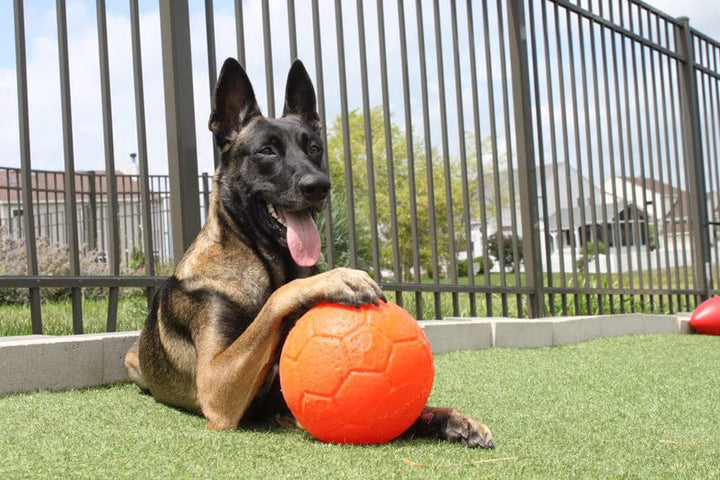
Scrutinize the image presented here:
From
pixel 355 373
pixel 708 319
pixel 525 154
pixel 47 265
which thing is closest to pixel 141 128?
pixel 355 373

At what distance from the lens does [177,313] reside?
2975mm

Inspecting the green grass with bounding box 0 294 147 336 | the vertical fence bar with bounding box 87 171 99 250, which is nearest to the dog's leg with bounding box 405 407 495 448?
the green grass with bounding box 0 294 147 336

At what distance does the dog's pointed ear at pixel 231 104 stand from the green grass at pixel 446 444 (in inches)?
49.8

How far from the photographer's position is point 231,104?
3.12 m

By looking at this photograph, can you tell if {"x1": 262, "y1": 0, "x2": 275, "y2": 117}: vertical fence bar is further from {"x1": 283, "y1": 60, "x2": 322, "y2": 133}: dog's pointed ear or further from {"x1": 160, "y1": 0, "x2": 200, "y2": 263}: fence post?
{"x1": 283, "y1": 60, "x2": 322, "y2": 133}: dog's pointed ear

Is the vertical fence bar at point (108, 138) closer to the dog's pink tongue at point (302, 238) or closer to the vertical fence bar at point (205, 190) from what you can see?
the dog's pink tongue at point (302, 238)

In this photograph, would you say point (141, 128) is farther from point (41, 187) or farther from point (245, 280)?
point (41, 187)

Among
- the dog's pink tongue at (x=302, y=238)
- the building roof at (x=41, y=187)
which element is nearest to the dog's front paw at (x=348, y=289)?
the dog's pink tongue at (x=302, y=238)

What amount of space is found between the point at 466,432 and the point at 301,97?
5.94 ft

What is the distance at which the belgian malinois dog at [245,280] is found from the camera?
247 cm

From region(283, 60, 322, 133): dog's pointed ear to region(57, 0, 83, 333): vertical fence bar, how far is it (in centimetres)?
142

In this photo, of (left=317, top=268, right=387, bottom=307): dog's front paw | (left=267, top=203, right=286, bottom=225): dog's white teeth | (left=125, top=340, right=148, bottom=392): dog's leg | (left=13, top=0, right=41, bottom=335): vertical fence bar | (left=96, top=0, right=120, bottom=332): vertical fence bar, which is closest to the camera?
(left=317, top=268, right=387, bottom=307): dog's front paw

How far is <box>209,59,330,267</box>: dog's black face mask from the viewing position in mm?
2770

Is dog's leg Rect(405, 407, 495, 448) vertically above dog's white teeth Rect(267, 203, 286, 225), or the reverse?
dog's white teeth Rect(267, 203, 286, 225)
